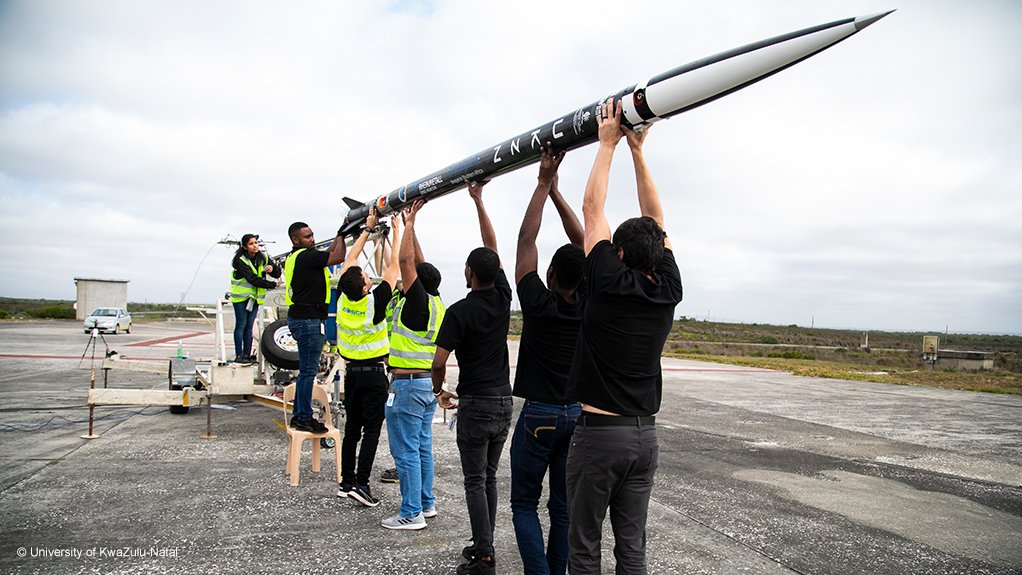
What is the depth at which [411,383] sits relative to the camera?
15.3 feet

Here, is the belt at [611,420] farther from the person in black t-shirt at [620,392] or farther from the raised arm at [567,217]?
the raised arm at [567,217]

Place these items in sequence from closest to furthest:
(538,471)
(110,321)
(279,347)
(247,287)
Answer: (538,471) → (279,347) → (247,287) → (110,321)

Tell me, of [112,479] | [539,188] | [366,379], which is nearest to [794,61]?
[539,188]

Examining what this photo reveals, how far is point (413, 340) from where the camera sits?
15.5 feet

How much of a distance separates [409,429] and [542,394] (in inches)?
60.9

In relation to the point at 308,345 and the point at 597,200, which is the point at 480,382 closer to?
the point at 597,200

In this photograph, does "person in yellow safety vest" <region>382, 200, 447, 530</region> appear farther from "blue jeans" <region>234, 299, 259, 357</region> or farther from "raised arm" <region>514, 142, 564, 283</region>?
"blue jeans" <region>234, 299, 259, 357</region>

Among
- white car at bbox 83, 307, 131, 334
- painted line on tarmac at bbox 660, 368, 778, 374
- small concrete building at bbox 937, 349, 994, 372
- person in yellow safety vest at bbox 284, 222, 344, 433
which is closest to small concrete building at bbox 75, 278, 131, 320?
white car at bbox 83, 307, 131, 334

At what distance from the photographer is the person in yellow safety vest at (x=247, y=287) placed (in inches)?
346

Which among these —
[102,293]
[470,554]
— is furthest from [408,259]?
[102,293]

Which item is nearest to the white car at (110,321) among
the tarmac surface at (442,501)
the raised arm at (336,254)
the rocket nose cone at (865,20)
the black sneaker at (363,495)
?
the tarmac surface at (442,501)

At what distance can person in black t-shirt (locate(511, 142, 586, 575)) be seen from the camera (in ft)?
11.5

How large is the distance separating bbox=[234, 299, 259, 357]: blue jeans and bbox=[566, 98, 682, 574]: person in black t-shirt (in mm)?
7623

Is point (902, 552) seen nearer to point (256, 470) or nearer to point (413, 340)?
point (413, 340)
